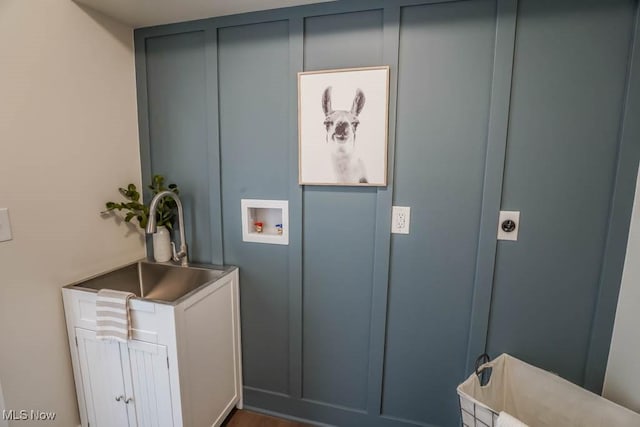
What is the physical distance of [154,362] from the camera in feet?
4.25

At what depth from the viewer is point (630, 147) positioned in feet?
3.90

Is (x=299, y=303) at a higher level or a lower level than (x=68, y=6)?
lower

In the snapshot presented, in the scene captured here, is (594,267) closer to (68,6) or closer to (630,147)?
(630,147)

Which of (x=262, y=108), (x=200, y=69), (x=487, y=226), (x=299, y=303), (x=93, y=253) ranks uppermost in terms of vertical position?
(x=200, y=69)

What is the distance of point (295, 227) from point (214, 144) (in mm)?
657

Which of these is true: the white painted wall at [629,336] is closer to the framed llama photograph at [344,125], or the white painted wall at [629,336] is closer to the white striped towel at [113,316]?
the framed llama photograph at [344,125]

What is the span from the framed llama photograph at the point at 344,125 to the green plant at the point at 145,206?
0.85 meters

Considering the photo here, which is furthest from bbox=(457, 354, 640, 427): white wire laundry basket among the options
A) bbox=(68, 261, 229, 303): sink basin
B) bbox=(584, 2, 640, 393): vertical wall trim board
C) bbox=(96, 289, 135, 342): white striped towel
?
bbox=(96, 289, 135, 342): white striped towel

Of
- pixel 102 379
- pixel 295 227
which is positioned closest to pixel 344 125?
pixel 295 227

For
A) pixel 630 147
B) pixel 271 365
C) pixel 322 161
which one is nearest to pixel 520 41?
pixel 630 147

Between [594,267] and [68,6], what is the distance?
2693 mm

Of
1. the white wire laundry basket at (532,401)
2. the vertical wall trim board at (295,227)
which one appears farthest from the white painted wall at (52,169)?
the white wire laundry basket at (532,401)

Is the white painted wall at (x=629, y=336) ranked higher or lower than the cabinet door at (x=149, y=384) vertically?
higher

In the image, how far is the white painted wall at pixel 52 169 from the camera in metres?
1.21
